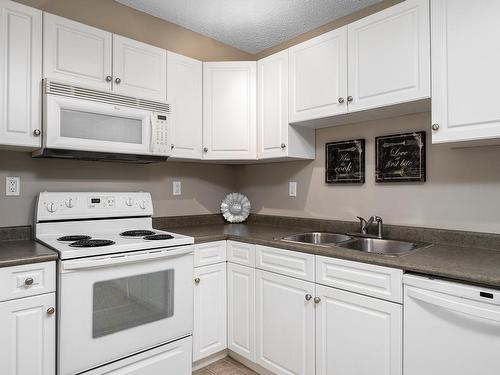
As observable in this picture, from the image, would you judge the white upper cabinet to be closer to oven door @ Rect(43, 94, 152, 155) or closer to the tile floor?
oven door @ Rect(43, 94, 152, 155)

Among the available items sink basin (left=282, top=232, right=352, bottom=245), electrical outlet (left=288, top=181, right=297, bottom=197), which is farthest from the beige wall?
sink basin (left=282, top=232, right=352, bottom=245)

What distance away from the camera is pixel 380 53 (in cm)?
186

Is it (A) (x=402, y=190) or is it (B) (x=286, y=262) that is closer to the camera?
(B) (x=286, y=262)

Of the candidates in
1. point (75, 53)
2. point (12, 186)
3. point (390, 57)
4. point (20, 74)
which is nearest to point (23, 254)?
point (12, 186)

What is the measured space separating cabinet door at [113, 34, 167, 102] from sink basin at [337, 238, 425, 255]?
63.2 inches

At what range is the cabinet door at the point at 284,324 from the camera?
72.3 inches

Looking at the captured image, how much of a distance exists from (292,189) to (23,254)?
73.2 inches

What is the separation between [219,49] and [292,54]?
92cm

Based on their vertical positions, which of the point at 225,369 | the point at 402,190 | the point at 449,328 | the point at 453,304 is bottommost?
the point at 225,369

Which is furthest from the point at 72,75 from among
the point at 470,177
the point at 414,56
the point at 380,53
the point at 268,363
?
the point at 470,177

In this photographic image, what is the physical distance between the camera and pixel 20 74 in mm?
1774

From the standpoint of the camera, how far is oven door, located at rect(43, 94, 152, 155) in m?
1.83

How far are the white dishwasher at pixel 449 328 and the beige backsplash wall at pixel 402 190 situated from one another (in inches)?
26.8

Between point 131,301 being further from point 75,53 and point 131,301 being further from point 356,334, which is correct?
point 75,53
